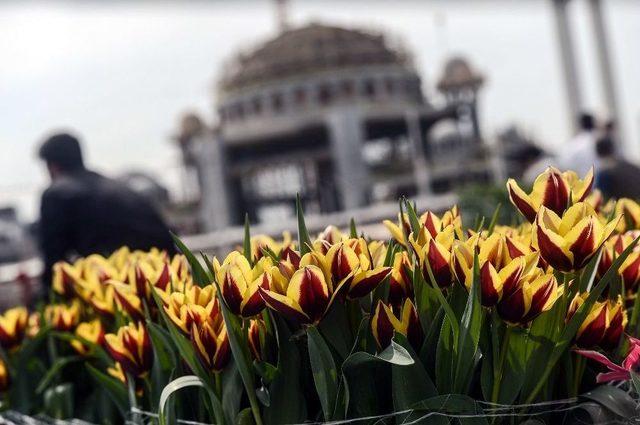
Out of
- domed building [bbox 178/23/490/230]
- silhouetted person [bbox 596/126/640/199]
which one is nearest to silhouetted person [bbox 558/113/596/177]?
silhouetted person [bbox 596/126/640/199]

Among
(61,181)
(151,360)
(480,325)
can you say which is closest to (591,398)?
(480,325)

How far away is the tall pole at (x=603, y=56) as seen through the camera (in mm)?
27422

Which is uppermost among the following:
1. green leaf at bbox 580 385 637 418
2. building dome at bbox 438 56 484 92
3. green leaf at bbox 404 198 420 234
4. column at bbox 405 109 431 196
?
building dome at bbox 438 56 484 92

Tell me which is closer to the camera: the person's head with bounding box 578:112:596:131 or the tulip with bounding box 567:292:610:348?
the tulip with bounding box 567:292:610:348

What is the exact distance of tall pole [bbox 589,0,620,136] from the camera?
90.0 feet

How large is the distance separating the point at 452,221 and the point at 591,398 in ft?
1.56

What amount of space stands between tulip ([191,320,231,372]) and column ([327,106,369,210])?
3506cm

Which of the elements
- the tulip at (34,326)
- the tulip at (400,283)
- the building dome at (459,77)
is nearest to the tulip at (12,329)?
the tulip at (34,326)

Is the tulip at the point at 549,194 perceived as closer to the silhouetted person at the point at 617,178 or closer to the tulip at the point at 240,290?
the tulip at the point at 240,290

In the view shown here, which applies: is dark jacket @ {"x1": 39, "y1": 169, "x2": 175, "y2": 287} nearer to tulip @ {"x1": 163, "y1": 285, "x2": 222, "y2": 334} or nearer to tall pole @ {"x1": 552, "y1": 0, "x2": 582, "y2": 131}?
tulip @ {"x1": 163, "y1": 285, "x2": 222, "y2": 334}

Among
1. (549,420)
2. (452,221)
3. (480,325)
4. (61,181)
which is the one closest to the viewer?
(480,325)

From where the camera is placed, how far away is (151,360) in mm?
1781

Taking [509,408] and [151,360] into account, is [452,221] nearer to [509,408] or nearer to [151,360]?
[509,408]

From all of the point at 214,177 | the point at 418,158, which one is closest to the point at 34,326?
the point at 418,158
